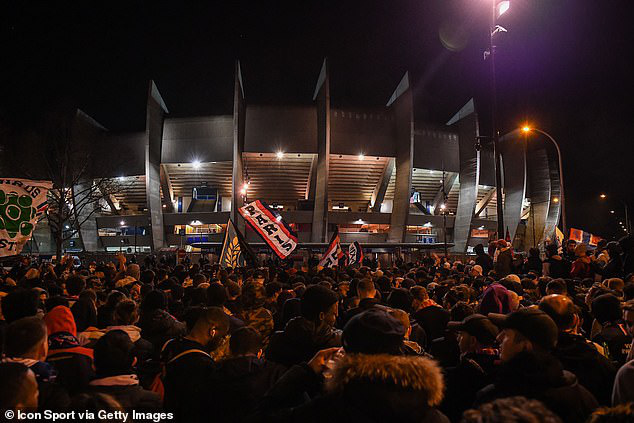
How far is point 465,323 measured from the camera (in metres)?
3.46

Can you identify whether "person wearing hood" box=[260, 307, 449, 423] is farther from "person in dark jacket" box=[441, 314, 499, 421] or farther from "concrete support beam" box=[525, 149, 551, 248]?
"concrete support beam" box=[525, 149, 551, 248]

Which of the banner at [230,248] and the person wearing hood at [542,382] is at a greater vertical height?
the banner at [230,248]

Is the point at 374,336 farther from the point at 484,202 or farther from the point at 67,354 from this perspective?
the point at 484,202

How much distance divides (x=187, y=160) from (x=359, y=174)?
1863 cm

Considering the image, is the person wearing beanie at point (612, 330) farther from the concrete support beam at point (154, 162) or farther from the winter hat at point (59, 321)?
the concrete support beam at point (154, 162)

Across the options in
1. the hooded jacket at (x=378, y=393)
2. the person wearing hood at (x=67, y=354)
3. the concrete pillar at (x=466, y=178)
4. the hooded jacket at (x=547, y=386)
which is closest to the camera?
the hooded jacket at (x=378, y=393)

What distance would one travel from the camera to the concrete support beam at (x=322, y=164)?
1660 inches

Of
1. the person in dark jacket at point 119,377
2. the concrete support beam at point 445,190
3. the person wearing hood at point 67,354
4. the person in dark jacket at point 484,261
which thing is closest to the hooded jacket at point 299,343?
the person in dark jacket at point 119,377

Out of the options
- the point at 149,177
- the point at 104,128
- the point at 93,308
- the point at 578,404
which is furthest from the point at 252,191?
the point at 578,404

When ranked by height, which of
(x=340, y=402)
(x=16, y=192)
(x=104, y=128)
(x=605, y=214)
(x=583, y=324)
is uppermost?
(x=104, y=128)

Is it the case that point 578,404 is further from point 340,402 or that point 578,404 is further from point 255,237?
point 255,237

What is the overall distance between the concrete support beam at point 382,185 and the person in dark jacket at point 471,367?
43078mm

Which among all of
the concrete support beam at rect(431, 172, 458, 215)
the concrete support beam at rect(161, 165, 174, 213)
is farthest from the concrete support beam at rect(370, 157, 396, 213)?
the concrete support beam at rect(161, 165, 174, 213)

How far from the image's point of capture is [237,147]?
41.7m
